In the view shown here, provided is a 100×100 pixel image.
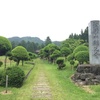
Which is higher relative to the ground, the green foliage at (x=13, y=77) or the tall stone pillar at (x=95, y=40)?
the tall stone pillar at (x=95, y=40)

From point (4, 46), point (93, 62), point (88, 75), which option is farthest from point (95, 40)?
point (4, 46)

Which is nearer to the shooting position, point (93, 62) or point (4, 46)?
point (93, 62)

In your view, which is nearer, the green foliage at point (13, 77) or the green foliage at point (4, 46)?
the green foliage at point (13, 77)

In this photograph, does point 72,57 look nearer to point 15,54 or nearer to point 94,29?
point 15,54

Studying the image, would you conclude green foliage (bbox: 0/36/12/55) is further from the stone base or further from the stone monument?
the stone base

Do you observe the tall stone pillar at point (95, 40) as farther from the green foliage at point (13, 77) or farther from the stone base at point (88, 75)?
the green foliage at point (13, 77)

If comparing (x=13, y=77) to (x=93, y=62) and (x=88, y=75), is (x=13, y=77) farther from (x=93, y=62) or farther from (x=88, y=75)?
(x=93, y=62)

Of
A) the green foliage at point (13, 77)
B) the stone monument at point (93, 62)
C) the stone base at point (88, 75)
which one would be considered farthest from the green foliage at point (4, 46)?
the stone base at point (88, 75)

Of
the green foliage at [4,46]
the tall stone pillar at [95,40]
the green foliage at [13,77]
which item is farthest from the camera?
the green foliage at [4,46]

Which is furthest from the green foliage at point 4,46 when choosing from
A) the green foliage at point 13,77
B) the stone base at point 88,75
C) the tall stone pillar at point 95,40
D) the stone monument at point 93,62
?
the tall stone pillar at point 95,40

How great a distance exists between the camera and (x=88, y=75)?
20.8 metres

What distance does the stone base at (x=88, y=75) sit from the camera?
19594 mm

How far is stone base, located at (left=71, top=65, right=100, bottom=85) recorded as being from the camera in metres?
19.6

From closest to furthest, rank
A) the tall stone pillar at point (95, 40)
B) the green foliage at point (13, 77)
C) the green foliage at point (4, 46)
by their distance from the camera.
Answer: the green foliage at point (13, 77) < the tall stone pillar at point (95, 40) < the green foliage at point (4, 46)
